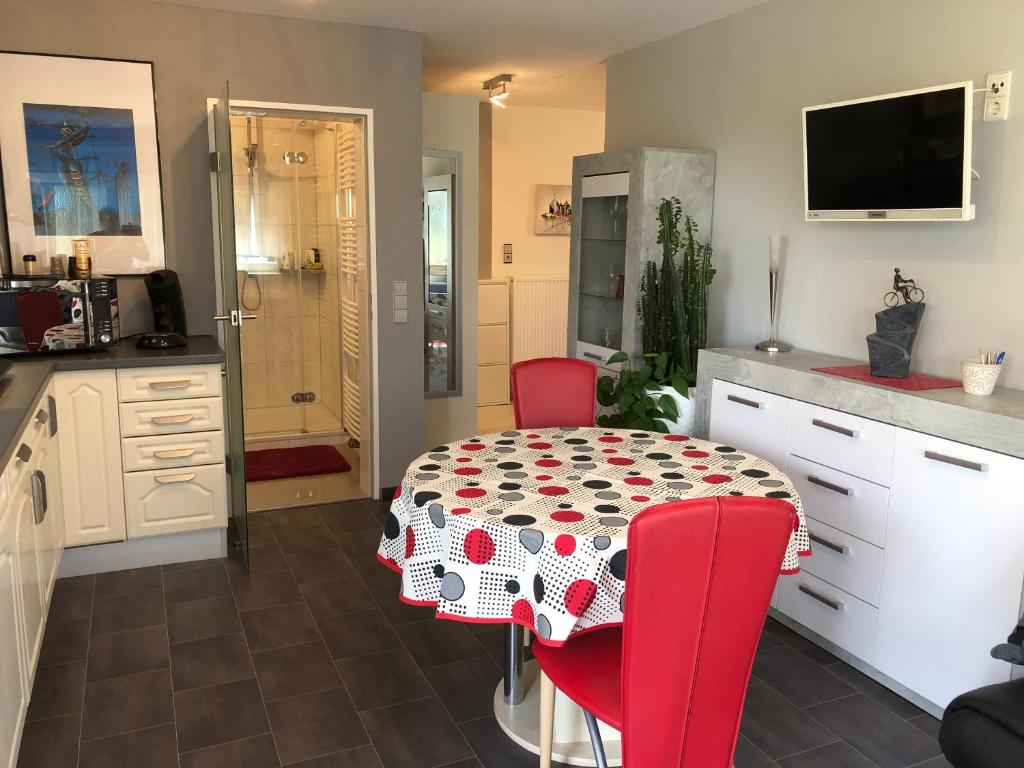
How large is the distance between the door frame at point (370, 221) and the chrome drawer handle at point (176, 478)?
787 mm

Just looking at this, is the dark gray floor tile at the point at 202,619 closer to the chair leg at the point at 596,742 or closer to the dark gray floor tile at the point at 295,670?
the dark gray floor tile at the point at 295,670

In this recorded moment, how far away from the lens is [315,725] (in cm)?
255

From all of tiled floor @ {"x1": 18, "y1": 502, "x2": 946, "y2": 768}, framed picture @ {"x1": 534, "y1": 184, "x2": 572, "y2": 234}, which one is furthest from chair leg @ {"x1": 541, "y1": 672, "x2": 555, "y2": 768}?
framed picture @ {"x1": 534, "y1": 184, "x2": 572, "y2": 234}

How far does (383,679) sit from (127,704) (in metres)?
0.81

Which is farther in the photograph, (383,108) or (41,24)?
(383,108)

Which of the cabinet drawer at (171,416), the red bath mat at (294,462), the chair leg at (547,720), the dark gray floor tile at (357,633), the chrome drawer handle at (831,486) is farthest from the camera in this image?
the red bath mat at (294,462)

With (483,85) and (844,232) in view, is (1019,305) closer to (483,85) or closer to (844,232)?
(844,232)

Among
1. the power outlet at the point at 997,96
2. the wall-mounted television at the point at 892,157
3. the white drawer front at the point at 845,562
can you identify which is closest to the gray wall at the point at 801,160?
the power outlet at the point at 997,96

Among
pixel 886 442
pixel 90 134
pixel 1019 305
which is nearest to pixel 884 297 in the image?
pixel 1019 305

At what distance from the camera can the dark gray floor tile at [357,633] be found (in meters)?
3.02

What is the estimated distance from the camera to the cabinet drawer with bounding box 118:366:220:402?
352 centimetres

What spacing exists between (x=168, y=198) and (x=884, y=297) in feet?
10.8

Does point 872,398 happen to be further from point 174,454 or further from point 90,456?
point 90,456

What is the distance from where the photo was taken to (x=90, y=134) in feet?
12.6
